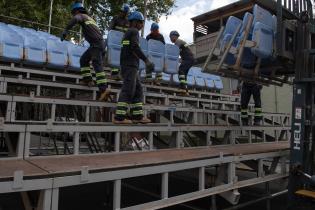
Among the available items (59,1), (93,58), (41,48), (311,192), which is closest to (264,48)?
(311,192)

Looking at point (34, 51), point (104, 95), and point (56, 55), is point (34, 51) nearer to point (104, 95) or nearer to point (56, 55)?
point (56, 55)

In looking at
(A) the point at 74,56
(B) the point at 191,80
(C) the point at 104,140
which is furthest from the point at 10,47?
(B) the point at 191,80

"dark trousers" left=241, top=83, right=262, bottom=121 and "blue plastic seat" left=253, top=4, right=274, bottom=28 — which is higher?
"blue plastic seat" left=253, top=4, right=274, bottom=28

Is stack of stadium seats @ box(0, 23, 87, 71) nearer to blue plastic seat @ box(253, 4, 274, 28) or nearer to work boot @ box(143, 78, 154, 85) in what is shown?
work boot @ box(143, 78, 154, 85)

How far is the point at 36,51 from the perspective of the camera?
359 inches

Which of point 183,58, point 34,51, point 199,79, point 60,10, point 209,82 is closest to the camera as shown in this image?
point 34,51

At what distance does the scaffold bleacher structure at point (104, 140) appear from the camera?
3.02 meters

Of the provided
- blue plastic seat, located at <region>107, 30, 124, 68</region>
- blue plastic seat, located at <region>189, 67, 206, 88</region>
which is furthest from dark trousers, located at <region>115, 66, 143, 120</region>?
blue plastic seat, located at <region>189, 67, 206, 88</region>

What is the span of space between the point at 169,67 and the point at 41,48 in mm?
3293

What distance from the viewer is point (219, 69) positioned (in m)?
5.82

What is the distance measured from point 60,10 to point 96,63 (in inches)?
675

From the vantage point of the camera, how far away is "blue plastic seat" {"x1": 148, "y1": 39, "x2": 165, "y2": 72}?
916 centimetres

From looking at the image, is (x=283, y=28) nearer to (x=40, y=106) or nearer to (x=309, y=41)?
(x=309, y=41)

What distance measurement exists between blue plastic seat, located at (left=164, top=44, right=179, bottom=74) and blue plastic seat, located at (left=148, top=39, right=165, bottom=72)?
143mm
